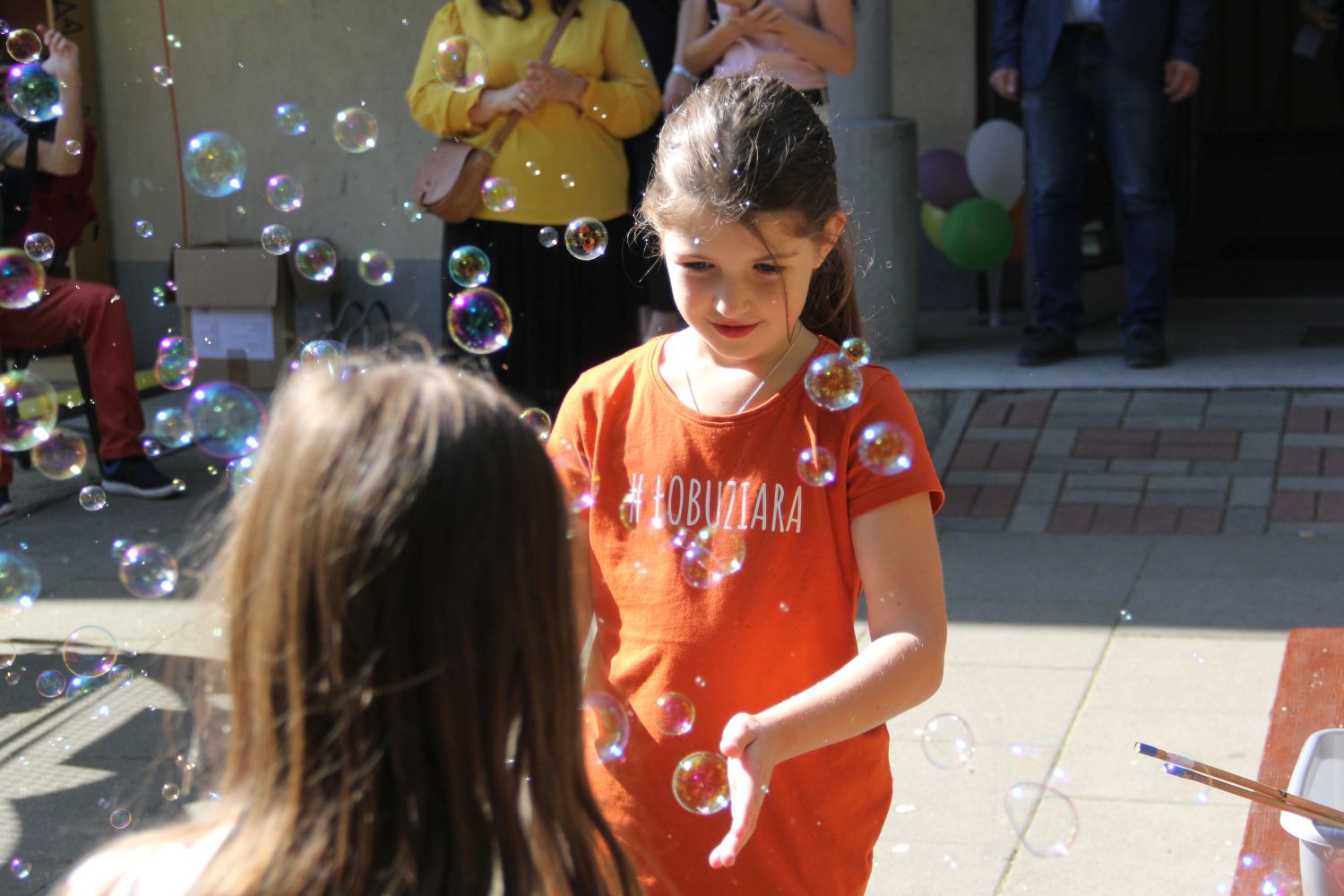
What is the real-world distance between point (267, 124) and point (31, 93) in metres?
4.09

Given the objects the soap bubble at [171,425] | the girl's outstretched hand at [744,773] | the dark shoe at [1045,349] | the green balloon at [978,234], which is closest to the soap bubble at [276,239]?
the soap bubble at [171,425]

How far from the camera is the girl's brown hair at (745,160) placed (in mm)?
1673

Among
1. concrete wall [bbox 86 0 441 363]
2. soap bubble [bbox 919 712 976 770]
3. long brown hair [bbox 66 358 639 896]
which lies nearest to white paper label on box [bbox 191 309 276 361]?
concrete wall [bbox 86 0 441 363]

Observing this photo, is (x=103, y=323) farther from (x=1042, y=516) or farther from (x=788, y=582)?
(x=788, y=582)

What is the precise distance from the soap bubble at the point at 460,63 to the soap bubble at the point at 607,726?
218 centimetres

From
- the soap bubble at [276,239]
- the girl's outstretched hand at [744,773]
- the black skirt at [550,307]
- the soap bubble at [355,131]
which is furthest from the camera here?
the black skirt at [550,307]

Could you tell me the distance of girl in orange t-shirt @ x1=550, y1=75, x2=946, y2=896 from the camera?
1.66m

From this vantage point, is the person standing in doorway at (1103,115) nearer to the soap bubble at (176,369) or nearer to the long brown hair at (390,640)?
the soap bubble at (176,369)

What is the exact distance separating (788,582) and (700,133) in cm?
50

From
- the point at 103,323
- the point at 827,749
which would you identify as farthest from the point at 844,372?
the point at 103,323

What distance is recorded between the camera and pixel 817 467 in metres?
1.67

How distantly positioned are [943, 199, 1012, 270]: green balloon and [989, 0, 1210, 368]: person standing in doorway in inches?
19.5

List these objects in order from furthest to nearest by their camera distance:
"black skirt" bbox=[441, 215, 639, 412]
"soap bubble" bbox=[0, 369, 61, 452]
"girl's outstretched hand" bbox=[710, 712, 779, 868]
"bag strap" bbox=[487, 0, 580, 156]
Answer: "black skirt" bbox=[441, 215, 639, 412]
"bag strap" bbox=[487, 0, 580, 156]
"soap bubble" bbox=[0, 369, 61, 452]
"girl's outstretched hand" bbox=[710, 712, 779, 868]

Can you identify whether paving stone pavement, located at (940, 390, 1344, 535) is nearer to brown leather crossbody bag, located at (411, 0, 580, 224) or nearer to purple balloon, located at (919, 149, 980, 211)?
purple balloon, located at (919, 149, 980, 211)
